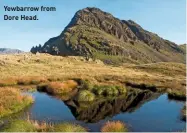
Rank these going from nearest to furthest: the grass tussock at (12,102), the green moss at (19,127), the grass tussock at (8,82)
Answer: the green moss at (19,127) < the grass tussock at (12,102) < the grass tussock at (8,82)

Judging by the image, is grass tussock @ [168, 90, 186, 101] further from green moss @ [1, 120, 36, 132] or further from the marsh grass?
green moss @ [1, 120, 36, 132]

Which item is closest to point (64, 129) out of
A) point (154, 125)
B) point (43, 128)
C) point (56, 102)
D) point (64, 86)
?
point (43, 128)

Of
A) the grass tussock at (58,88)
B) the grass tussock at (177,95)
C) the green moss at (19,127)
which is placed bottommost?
the grass tussock at (177,95)

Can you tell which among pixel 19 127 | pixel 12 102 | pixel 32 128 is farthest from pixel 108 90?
pixel 19 127

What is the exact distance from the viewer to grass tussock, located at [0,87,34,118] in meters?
34.0

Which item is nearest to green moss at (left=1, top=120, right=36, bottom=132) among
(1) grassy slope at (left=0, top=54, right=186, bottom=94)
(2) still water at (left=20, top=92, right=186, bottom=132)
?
(2) still water at (left=20, top=92, right=186, bottom=132)

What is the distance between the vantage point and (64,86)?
52031mm

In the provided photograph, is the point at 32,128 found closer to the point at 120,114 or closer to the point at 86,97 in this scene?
the point at 120,114

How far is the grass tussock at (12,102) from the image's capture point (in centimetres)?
3403

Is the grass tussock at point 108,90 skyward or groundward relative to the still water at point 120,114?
skyward

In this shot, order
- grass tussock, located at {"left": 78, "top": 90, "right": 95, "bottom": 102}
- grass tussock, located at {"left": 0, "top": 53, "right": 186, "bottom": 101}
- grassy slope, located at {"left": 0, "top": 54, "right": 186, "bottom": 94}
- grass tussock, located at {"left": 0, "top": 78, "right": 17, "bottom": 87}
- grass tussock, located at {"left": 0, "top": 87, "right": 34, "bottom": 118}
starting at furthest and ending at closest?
grassy slope, located at {"left": 0, "top": 54, "right": 186, "bottom": 94} < grass tussock, located at {"left": 0, "top": 53, "right": 186, "bottom": 101} < grass tussock, located at {"left": 0, "top": 78, "right": 17, "bottom": 87} < grass tussock, located at {"left": 78, "top": 90, "right": 95, "bottom": 102} < grass tussock, located at {"left": 0, "top": 87, "right": 34, "bottom": 118}

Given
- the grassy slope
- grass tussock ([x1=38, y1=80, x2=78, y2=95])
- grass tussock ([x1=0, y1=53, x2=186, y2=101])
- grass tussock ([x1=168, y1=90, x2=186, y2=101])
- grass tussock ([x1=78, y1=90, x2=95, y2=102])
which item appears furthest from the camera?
the grassy slope

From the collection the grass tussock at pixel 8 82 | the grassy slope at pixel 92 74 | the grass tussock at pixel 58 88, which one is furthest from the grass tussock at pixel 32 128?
the grass tussock at pixel 8 82

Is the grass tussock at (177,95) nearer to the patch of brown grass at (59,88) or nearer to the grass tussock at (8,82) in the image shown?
the patch of brown grass at (59,88)
